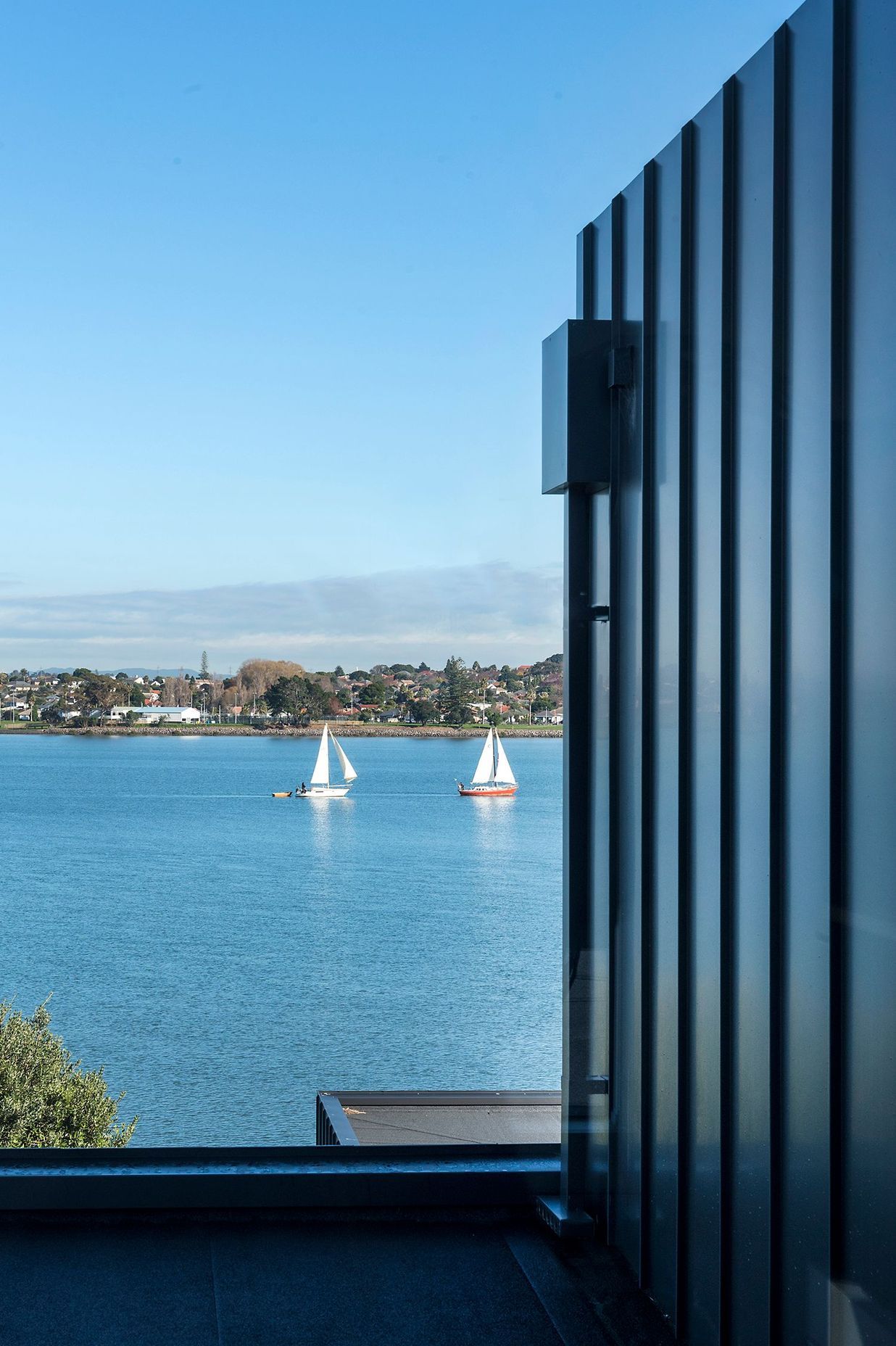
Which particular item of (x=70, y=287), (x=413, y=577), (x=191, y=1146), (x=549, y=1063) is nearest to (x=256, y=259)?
(x=70, y=287)

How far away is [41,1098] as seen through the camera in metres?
11.5

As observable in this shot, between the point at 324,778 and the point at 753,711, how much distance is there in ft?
173

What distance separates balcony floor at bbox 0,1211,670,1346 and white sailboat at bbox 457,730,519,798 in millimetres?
47298

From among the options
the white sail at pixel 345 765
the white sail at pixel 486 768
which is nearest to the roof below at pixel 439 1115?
the white sail at pixel 486 768

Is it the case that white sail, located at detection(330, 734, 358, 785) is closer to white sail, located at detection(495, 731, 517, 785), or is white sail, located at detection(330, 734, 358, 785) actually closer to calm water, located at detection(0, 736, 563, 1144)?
calm water, located at detection(0, 736, 563, 1144)

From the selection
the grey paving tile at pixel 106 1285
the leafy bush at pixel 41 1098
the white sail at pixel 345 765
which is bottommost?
the leafy bush at pixel 41 1098

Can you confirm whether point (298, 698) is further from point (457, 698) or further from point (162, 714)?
point (457, 698)

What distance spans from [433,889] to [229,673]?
794 inches

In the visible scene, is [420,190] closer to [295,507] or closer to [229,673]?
[295,507]

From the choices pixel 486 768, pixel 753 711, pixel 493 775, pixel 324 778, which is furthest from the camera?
pixel 324 778

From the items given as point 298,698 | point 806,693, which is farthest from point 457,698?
point 806,693

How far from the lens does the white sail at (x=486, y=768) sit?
163 ft

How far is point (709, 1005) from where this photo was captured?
4.76ft

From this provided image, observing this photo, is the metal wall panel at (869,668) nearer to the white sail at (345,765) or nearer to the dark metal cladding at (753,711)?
the dark metal cladding at (753,711)
